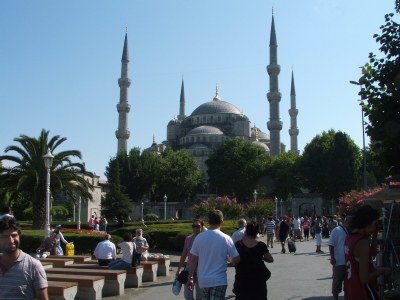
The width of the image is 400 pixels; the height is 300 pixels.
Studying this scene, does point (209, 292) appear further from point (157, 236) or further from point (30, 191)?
point (30, 191)

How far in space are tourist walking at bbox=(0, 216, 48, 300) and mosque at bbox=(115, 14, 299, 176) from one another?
6450cm

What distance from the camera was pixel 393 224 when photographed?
28.3ft

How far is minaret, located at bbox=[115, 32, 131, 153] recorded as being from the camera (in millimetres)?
70250

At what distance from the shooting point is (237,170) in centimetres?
6819

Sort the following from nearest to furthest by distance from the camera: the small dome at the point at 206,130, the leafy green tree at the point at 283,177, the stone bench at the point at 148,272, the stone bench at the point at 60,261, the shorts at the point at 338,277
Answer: the shorts at the point at 338,277 → the stone bench at the point at 148,272 → the stone bench at the point at 60,261 → the leafy green tree at the point at 283,177 → the small dome at the point at 206,130

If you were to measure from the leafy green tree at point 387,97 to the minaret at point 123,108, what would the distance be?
6154cm

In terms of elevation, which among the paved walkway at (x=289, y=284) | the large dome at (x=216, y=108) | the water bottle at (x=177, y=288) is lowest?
the paved walkway at (x=289, y=284)

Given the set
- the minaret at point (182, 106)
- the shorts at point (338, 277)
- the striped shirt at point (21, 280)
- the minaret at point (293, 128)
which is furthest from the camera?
the minaret at point (182, 106)

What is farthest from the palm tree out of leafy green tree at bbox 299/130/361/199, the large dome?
the large dome

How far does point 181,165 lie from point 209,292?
206 feet

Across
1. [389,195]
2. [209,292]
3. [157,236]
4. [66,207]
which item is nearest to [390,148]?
[389,195]

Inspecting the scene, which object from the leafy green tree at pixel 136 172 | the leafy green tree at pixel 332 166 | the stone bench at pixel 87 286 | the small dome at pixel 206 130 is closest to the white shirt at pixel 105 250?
the stone bench at pixel 87 286

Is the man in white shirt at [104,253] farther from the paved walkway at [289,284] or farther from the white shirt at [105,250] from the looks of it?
the paved walkway at [289,284]

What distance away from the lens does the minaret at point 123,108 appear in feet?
230
